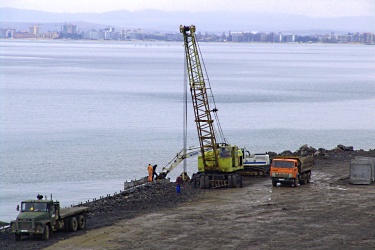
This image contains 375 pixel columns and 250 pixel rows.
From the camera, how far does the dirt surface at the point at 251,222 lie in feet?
106

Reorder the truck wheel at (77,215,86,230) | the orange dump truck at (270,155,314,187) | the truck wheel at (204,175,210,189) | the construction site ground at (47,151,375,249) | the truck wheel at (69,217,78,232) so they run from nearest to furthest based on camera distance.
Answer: the construction site ground at (47,151,375,249) < the truck wheel at (69,217,78,232) < the truck wheel at (77,215,86,230) < the orange dump truck at (270,155,314,187) < the truck wheel at (204,175,210,189)

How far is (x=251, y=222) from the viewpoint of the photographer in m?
37.2

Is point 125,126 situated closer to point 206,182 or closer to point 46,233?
point 206,182

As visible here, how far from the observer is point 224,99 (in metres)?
147

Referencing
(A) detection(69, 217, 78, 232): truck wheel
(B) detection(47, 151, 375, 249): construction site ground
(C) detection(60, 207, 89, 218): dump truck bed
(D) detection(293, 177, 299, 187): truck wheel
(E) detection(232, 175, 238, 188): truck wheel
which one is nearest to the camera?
(B) detection(47, 151, 375, 249): construction site ground

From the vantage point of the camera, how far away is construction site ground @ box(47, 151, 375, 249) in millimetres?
32375

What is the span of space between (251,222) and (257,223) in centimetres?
39

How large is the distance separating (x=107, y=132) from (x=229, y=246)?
68841 millimetres

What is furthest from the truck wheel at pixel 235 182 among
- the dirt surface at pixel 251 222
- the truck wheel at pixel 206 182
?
the truck wheel at pixel 206 182

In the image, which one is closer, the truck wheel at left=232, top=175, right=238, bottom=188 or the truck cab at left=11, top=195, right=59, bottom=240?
the truck cab at left=11, top=195, right=59, bottom=240

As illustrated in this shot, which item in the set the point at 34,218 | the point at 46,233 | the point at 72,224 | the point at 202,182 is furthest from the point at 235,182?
the point at 34,218

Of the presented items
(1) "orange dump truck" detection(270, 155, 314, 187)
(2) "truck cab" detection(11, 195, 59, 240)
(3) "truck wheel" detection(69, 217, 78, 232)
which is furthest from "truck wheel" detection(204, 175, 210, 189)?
(2) "truck cab" detection(11, 195, 59, 240)

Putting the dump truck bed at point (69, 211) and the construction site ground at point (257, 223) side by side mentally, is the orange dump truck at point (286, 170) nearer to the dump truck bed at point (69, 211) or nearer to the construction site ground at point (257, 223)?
the construction site ground at point (257, 223)

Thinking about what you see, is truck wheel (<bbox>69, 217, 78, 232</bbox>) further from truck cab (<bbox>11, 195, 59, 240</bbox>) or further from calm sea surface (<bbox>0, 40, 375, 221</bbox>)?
calm sea surface (<bbox>0, 40, 375, 221</bbox>)
